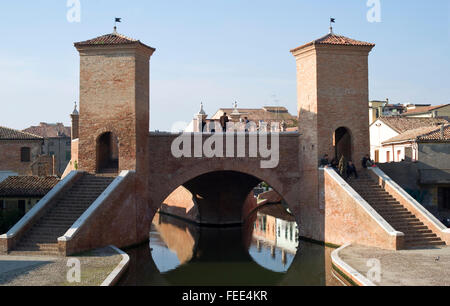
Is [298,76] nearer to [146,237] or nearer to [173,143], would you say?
[173,143]

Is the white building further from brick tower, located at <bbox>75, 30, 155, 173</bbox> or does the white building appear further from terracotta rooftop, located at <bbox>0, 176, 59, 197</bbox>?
terracotta rooftop, located at <bbox>0, 176, 59, 197</bbox>

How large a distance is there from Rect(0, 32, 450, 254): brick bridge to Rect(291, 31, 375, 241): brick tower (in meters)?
0.04

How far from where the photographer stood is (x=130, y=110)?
54.2 feet

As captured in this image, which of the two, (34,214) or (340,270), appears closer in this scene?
(340,270)

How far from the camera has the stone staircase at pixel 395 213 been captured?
555 inches

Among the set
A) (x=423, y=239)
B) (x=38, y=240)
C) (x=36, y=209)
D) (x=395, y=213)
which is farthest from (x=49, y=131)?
(x=423, y=239)

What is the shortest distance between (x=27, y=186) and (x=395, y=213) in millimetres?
13355

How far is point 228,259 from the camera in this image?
16.6 meters

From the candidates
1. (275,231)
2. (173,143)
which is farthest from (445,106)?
(173,143)

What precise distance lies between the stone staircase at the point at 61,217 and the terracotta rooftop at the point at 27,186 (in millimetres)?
2082

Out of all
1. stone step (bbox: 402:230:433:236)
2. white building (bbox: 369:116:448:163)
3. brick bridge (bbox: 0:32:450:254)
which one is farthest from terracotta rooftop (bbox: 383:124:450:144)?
stone step (bbox: 402:230:433:236)

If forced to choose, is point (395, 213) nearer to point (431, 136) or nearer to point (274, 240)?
point (431, 136)
